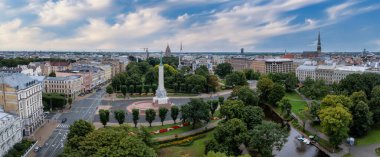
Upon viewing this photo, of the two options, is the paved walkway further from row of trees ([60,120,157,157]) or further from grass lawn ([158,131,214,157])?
row of trees ([60,120,157,157])

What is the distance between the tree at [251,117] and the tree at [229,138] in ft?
26.0

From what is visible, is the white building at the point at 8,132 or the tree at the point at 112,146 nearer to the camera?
the tree at the point at 112,146

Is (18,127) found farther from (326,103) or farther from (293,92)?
(293,92)

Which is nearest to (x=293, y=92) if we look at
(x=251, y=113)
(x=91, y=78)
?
(x=251, y=113)

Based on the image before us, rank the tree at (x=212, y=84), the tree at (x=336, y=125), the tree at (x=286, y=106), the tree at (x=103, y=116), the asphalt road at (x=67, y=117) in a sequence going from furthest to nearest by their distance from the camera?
1. the tree at (x=212, y=84)
2. the tree at (x=286, y=106)
3. the tree at (x=103, y=116)
4. the asphalt road at (x=67, y=117)
5. the tree at (x=336, y=125)

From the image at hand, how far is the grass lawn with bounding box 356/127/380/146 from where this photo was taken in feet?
210

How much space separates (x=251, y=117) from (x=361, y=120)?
959 inches

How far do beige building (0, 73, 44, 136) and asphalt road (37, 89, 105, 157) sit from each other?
5927mm

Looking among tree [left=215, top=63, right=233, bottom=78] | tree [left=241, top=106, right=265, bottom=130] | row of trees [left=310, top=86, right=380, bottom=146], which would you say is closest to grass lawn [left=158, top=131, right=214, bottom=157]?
tree [left=241, top=106, right=265, bottom=130]

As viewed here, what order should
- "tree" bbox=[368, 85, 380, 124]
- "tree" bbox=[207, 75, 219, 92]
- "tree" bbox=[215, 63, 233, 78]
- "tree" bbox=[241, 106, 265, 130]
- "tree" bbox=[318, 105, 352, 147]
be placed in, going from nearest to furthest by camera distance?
"tree" bbox=[318, 105, 352, 147] → "tree" bbox=[241, 106, 265, 130] → "tree" bbox=[368, 85, 380, 124] → "tree" bbox=[207, 75, 219, 92] → "tree" bbox=[215, 63, 233, 78]

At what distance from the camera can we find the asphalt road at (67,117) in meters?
60.1

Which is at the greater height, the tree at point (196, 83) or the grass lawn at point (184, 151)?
the tree at point (196, 83)

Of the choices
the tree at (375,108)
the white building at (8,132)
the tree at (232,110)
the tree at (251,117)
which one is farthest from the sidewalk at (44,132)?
the tree at (375,108)

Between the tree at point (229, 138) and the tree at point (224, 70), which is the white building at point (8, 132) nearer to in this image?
the tree at point (229, 138)
